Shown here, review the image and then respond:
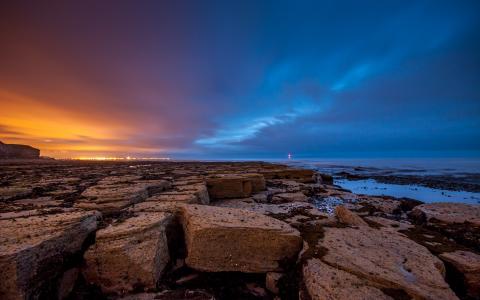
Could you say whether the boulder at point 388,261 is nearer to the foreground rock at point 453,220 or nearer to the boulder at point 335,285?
the boulder at point 335,285

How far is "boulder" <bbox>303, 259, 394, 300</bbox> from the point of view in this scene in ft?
4.83

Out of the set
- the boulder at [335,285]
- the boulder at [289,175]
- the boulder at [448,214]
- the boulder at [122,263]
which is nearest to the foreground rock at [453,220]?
the boulder at [448,214]

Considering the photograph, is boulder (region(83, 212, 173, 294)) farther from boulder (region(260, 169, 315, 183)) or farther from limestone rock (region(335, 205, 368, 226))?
boulder (region(260, 169, 315, 183))

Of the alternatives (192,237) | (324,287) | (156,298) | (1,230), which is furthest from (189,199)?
(324,287)

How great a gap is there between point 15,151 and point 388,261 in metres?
53.9

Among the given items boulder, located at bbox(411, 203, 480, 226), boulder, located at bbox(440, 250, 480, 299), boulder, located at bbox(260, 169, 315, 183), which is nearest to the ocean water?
boulder, located at bbox(260, 169, 315, 183)

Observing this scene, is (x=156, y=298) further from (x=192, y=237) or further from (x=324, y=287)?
(x=324, y=287)

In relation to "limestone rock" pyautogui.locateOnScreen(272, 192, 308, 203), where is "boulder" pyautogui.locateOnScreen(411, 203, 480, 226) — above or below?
below

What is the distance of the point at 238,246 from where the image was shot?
6.59ft

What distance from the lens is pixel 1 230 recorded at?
1.76 metres

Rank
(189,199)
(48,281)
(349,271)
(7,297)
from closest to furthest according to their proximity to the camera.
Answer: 1. (7,297)
2. (48,281)
3. (349,271)
4. (189,199)

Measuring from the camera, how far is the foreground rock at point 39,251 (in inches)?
52.8

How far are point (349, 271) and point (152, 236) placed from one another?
1.60 metres

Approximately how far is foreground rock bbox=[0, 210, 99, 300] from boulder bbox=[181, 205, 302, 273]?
90cm
